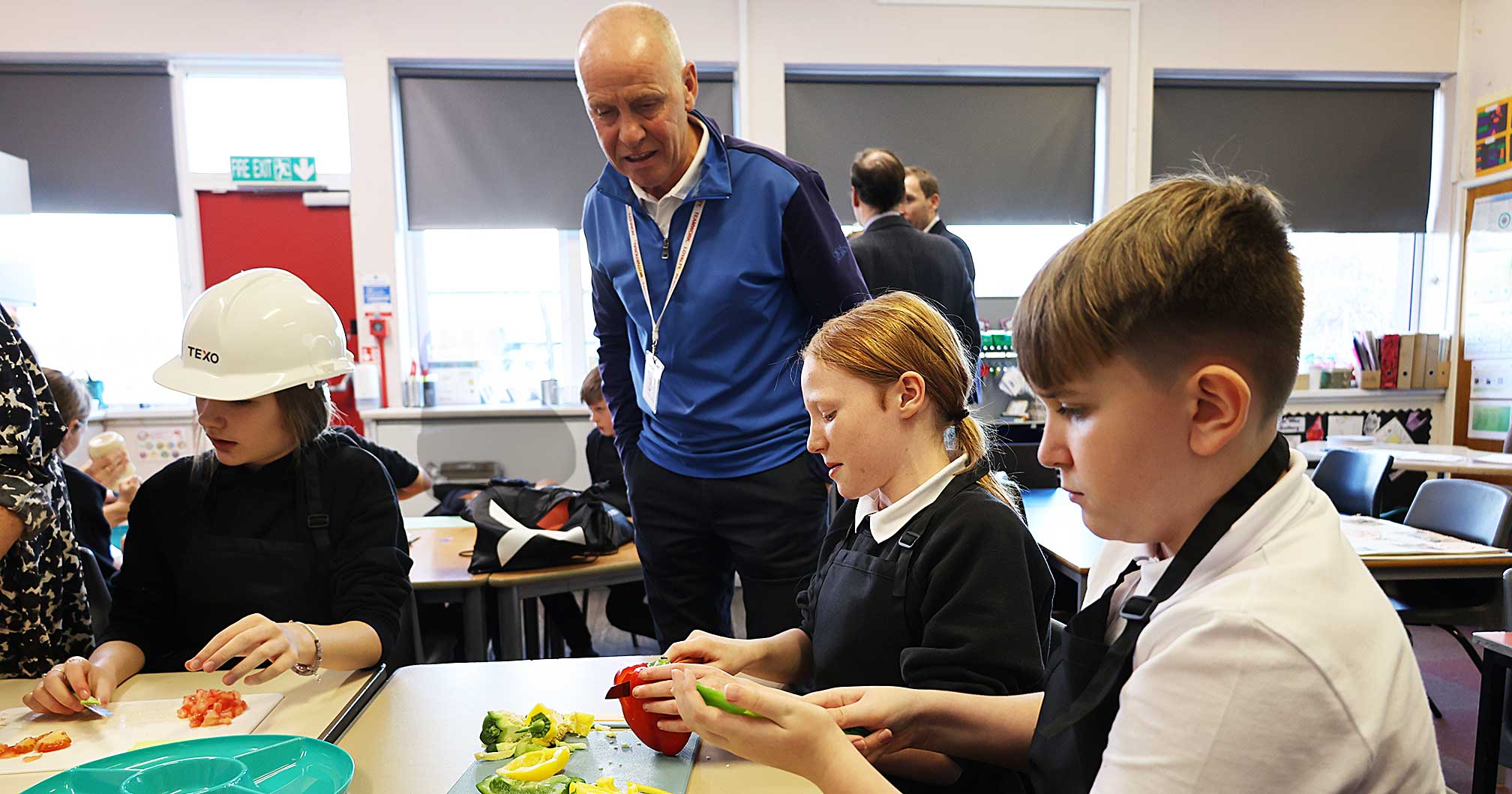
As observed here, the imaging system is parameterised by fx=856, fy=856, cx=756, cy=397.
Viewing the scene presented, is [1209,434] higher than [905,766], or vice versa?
[1209,434]

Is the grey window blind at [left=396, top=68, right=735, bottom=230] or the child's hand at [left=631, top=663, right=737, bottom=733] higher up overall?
the grey window blind at [left=396, top=68, right=735, bottom=230]

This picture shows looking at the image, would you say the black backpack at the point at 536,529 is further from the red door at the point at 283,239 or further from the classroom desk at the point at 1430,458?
the classroom desk at the point at 1430,458

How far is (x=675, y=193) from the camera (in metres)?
1.79

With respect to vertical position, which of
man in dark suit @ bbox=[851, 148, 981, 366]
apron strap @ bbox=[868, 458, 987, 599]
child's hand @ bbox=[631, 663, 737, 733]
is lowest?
child's hand @ bbox=[631, 663, 737, 733]

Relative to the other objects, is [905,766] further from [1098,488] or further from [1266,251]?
[1266,251]

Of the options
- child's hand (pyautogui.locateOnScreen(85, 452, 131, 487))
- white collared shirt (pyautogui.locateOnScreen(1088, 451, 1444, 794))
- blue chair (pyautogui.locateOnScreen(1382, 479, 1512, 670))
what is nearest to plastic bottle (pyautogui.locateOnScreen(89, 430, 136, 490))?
child's hand (pyautogui.locateOnScreen(85, 452, 131, 487))

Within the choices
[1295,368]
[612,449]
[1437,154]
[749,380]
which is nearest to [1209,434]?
[1295,368]

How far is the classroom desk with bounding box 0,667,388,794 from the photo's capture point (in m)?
1.15

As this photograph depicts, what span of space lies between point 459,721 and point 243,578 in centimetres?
64

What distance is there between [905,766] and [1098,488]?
0.56 meters

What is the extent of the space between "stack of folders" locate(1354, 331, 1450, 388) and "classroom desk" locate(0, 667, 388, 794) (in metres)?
5.78

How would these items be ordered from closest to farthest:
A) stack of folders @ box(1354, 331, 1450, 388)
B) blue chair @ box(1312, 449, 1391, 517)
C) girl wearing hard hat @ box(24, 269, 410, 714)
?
girl wearing hard hat @ box(24, 269, 410, 714) → blue chair @ box(1312, 449, 1391, 517) → stack of folders @ box(1354, 331, 1450, 388)

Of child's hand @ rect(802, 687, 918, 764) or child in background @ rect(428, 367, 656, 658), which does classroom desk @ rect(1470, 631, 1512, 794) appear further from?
child in background @ rect(428, 367, 656, 658)

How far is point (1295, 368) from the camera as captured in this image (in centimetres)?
69
